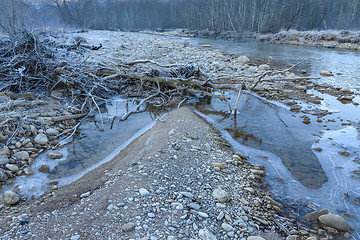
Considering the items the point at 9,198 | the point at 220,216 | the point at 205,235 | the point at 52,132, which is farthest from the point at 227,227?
the point at 52,132

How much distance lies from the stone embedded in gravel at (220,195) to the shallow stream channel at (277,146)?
0.76 m

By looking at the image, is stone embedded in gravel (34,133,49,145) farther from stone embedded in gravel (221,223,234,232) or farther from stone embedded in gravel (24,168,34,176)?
stone embedded in gravel (221,223,234,232)

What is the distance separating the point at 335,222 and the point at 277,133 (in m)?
2.22

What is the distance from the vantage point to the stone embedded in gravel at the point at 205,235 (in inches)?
65.5

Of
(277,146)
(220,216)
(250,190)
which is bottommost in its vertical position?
(277,146)

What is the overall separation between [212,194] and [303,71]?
8.93 metres

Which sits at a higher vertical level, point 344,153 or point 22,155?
point 22,155

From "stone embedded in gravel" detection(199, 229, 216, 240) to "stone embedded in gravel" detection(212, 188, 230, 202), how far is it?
45 cm

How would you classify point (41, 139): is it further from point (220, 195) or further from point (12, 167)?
point (220, 195)

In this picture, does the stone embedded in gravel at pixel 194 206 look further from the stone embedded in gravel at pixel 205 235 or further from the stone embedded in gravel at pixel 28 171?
the stone embedded in gravel at pixel 28 171

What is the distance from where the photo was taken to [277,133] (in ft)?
13.5

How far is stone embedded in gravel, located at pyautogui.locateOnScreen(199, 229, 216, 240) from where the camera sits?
65.5 inches

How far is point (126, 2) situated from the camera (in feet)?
167

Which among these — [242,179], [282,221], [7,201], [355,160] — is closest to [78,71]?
[7,201]
